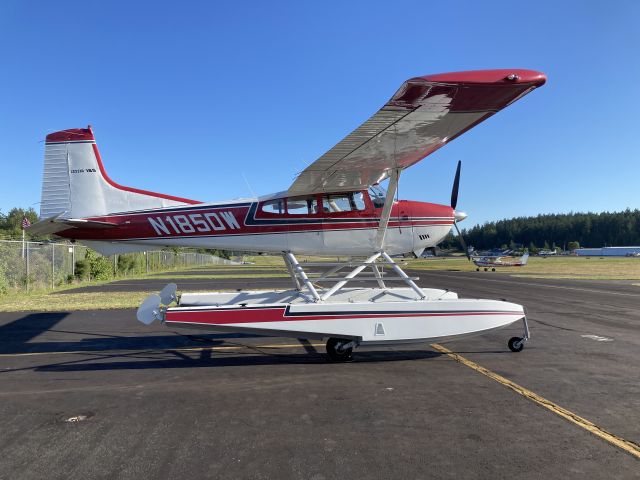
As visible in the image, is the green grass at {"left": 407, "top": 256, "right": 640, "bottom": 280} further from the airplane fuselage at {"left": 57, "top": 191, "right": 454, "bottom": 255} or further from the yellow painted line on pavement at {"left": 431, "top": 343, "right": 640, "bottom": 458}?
the yellow painted line on pavement at {"left": 431, "top": 343, "right": 640, "bottom": 458}

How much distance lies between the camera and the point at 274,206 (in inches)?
311

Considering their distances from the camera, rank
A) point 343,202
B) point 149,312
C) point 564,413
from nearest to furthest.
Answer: point 564,413
point 149,312
point 343,202

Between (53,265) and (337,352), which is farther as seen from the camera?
(53,265)

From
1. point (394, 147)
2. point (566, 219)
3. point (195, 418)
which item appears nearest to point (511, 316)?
point (394, 147)

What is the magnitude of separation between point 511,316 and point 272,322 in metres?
4.02

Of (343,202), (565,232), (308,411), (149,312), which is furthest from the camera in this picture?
(565,232)

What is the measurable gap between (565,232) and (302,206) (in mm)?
174426

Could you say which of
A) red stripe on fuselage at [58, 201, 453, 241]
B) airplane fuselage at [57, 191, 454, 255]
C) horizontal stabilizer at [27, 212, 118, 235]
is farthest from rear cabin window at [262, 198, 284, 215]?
horizontal stabilizer at [27, 212, 118, 235]

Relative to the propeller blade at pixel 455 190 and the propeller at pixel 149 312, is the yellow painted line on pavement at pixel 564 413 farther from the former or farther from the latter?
the propeller at pixel 149 312

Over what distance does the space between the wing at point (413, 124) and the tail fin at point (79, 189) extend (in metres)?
2.98

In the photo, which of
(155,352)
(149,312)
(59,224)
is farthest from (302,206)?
(59,224)

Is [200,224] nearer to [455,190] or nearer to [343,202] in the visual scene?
[343,202]

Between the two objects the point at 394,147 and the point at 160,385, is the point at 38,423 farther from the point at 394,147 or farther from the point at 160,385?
the point at 394,147

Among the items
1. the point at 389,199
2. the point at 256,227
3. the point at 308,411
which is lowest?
the point at 308,411
